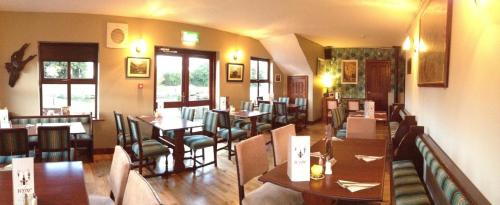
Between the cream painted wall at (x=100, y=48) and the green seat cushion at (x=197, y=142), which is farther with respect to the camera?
the cream painted wall at (x=100, y=48)

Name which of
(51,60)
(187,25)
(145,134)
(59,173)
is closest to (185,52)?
(187,25)

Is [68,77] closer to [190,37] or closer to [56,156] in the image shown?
[56,156]

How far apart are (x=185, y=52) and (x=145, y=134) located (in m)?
1.90

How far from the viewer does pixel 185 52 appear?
704 centimetres

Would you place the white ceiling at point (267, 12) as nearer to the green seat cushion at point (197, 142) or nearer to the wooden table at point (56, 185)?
the green seat cushion at point (197, 142)

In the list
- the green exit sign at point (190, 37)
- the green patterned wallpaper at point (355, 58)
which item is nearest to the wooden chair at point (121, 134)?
the green exit sign at point (190, 37)

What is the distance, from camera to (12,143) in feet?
12.8

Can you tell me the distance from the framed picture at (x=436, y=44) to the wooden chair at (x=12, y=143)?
4.33 metres

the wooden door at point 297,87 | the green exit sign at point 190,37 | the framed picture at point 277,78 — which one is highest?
the green exit sign at point 190,37

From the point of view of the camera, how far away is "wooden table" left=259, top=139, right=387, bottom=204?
6.09ft

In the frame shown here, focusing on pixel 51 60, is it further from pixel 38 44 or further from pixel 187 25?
pixel 187 25

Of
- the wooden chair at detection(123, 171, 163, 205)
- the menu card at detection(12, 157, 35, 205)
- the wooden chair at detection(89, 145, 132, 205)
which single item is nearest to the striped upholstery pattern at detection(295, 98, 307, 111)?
the wooden chair at detection(89, 145, 132, 205)

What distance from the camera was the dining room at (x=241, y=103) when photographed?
81.8 inches

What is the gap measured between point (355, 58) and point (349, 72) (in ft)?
1.52
